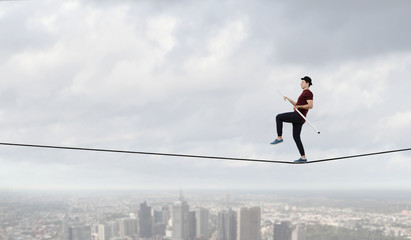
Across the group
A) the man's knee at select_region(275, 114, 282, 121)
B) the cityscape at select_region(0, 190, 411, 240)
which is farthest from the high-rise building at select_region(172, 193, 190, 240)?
the man's knee at select_region(275, 114, 282, 121)

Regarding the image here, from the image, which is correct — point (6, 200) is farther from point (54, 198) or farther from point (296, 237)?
point (296, 237)

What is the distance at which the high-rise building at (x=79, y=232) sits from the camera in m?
13.7

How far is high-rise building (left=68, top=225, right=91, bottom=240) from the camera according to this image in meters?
13.7

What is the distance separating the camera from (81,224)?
13930mm

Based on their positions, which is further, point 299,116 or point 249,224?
point 249,224

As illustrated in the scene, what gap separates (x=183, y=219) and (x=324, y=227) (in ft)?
13.5

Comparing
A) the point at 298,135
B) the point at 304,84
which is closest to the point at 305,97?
the point at 304,84

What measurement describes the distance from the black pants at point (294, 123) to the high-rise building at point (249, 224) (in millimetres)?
7977

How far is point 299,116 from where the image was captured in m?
6.10

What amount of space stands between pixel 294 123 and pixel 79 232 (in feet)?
31.3

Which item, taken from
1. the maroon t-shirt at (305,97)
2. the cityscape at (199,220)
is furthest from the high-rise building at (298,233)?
the maroon t-shirt at (305,97)

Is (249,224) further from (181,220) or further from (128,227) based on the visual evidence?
(128,227)

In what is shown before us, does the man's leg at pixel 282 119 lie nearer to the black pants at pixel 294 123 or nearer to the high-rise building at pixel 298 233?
the black pants at pixel 294 123

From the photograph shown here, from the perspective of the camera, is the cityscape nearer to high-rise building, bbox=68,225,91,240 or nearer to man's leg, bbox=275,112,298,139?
high-rise building, bbox=68,225,91,240
